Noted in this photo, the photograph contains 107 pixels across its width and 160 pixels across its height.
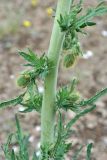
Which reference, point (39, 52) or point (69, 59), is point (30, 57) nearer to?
point (69, 59)

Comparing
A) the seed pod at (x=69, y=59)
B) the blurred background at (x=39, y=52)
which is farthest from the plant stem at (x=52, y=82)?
the blurred background at (x=39, y=52)

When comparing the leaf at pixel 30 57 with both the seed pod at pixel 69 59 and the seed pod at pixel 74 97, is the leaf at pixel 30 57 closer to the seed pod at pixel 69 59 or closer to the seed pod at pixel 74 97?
the seed pod at pixel 69 59

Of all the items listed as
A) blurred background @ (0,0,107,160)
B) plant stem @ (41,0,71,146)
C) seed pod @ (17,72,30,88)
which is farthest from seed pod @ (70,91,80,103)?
blurred background @ (0,0,107,160)

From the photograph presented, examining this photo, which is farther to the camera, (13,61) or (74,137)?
(13,61)

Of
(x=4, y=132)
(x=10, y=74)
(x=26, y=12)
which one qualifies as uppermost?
(x=26, y=12)

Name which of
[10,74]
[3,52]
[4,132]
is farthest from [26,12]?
[4,132]

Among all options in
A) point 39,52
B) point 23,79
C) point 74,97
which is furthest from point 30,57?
point 39,52

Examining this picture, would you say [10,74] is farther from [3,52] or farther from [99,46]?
[99,46]
